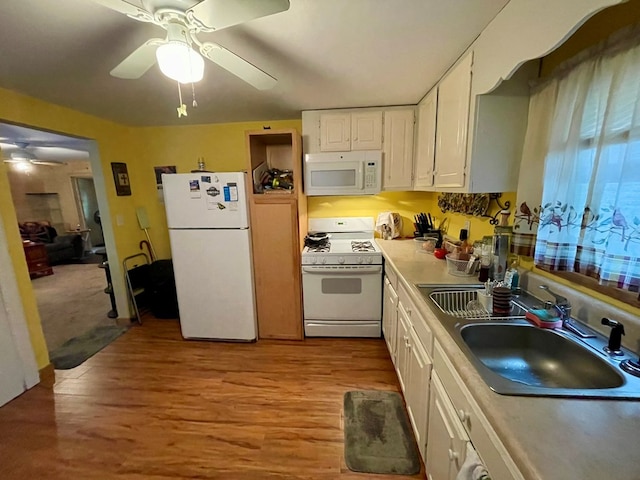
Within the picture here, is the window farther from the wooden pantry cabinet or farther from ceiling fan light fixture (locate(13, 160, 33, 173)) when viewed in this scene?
ceiling fan light fixture (locate(13, 160, 33, 173))

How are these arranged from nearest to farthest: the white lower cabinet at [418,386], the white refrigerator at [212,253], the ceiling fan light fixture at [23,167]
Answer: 1. the white lower cabinet at [418,386]
2. the white refrigerator at [212,253]
3. the ceiling fan light fixture at [23,167]

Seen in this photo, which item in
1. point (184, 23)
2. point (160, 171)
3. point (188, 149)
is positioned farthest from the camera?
point (160, 171)

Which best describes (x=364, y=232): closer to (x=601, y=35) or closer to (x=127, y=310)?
(x=601, y=35)

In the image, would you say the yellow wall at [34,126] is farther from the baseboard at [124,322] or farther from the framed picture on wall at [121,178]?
the baseboard at [124,322]

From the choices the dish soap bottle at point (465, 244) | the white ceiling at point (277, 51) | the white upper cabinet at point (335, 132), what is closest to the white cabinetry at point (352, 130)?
the white upper cabinet at point (335, 132)

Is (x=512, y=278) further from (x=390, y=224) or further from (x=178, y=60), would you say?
(x=178, y=60)

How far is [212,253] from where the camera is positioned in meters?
2.55

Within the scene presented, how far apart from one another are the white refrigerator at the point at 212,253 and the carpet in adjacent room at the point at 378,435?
50.1 inches

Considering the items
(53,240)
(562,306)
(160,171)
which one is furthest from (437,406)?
(53,240)

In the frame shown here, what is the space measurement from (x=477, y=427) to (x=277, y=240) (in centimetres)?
205

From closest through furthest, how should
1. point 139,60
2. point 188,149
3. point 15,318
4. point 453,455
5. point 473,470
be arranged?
1. point 473,470
2. point 453,455
3. point 139,60
4. point 15,318
5. point 188,149

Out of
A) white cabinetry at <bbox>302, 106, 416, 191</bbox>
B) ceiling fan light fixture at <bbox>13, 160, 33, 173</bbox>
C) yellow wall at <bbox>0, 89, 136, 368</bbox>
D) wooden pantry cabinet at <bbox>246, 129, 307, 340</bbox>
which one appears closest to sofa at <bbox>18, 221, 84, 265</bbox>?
ceiling fan light fixture at <bbox>13, 160, 33, 173</bbox>

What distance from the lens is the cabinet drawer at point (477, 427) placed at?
0.66 meters

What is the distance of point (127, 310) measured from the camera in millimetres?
3107
